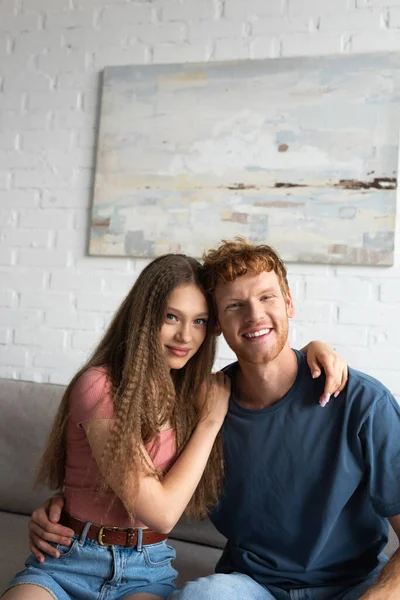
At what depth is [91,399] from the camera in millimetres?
1514

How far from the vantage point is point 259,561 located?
5.23 ft

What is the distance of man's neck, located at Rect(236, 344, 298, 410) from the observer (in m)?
1.63

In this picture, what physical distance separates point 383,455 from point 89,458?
68cm

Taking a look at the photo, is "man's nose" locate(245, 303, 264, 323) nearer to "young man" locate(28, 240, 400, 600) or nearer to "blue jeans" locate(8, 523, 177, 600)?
"young man" locate(28, 240, 400, 600)

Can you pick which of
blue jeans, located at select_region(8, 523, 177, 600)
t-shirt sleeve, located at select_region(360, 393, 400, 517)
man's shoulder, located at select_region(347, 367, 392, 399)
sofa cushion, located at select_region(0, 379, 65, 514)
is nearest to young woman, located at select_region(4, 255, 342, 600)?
blue jeans, located at select_region(8, 523, 177, 600)

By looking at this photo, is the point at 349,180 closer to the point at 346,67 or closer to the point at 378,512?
the point at 346,67

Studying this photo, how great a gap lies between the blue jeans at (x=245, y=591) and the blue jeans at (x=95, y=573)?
112mm

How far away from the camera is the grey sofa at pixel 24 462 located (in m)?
2.11

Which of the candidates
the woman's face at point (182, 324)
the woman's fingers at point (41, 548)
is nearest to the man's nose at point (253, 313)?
the woman's face at point (182, 324)

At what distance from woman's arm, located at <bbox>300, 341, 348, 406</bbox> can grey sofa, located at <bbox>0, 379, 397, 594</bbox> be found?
31.0 inches

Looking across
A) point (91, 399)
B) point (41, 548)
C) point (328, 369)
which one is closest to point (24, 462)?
point (41, 548)

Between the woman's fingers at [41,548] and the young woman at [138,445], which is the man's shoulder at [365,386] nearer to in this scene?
the young woman at [138,445]

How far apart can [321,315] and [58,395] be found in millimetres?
1006

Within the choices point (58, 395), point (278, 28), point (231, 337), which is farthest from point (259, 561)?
point (278, 28)
